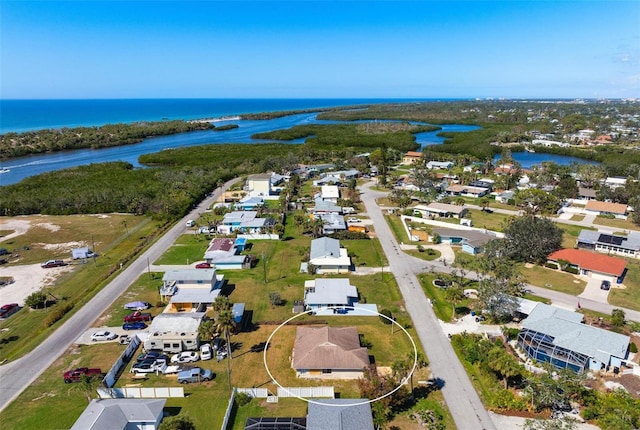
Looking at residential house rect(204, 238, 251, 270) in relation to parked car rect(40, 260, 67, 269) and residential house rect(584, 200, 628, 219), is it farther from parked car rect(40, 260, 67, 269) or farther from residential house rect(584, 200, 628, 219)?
residential house rect(584, 200, 628, 219)

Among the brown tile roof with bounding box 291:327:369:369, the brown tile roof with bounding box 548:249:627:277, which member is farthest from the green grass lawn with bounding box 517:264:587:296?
the brown tile roof with bounding box 291:327:369:369

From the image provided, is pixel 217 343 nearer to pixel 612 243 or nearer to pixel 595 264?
pixel 595 264

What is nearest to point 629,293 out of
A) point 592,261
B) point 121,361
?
point 592,261

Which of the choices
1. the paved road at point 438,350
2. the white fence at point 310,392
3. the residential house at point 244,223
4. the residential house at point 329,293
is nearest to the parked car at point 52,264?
the residential house at point 244,223

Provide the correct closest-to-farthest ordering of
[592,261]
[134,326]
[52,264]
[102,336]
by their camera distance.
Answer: [102,336]
[134,326]
[592,261]
[52,264]

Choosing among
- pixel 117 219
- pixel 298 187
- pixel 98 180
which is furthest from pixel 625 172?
pixel 98 180

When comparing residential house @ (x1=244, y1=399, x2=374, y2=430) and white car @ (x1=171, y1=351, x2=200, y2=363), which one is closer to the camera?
residential house @ (x1=244, y1=399, x2=374, y2=430)

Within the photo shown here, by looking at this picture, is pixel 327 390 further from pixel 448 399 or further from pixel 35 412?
pixel 35 412
